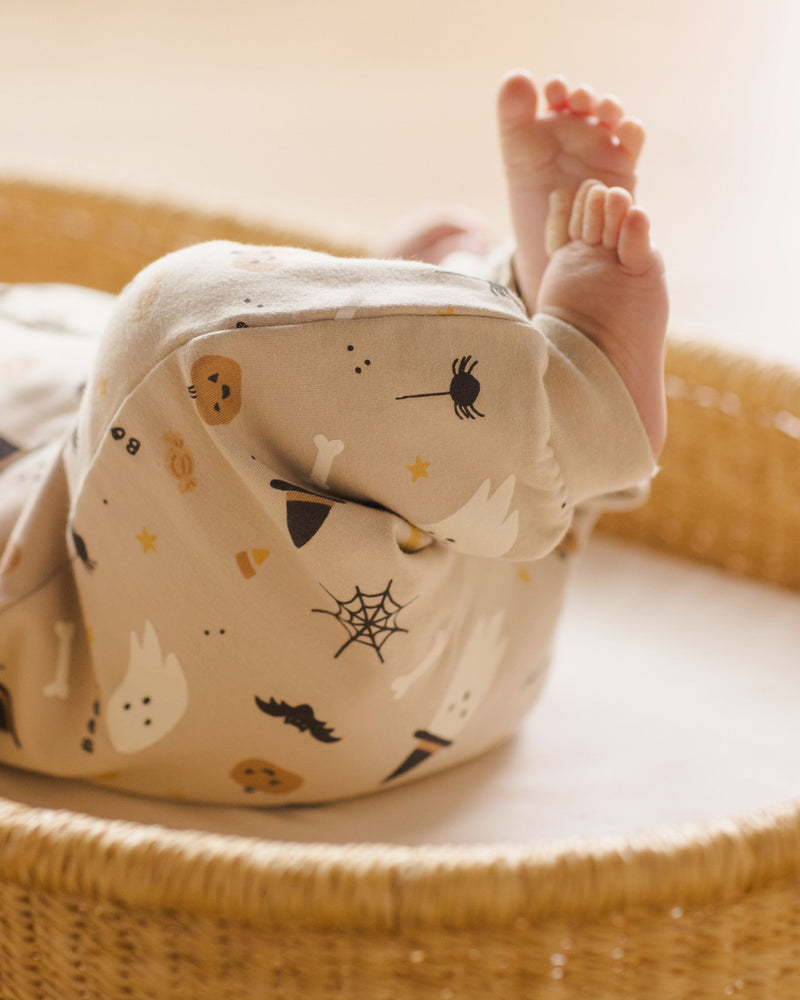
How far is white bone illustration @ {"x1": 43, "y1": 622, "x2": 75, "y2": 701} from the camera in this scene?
557 mm

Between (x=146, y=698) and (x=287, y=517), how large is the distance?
0.43 ft

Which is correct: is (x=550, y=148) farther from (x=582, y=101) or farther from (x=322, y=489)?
(x=322, y=489)

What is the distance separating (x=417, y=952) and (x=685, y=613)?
476 mm

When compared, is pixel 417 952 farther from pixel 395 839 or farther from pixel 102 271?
pixel 102 271

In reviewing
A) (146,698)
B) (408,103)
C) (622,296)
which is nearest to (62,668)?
(146,698)

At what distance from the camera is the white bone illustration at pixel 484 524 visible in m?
0.49

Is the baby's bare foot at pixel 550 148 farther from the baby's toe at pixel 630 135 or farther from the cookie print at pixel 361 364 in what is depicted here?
the cookie print at pixel 361 364

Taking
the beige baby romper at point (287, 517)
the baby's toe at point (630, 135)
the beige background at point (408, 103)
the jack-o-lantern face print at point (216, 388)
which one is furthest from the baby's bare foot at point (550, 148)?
the beige background at point (408, 103)

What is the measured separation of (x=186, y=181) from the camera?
189 centimetres

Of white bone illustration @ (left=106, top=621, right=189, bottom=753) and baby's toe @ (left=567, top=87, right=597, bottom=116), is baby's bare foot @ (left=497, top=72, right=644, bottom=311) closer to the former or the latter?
baby's toe @ (left=567, top=87, right=597, bottom=116)

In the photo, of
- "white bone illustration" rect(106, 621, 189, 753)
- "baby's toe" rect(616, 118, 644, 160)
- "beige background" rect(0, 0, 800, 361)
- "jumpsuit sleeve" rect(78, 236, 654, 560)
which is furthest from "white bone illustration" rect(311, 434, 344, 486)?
"beige background" rect(0, 0, 800, 361)

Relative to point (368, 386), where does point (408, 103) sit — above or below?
below

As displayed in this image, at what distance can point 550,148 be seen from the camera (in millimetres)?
606

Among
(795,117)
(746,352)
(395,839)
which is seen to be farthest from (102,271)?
(795,117)
